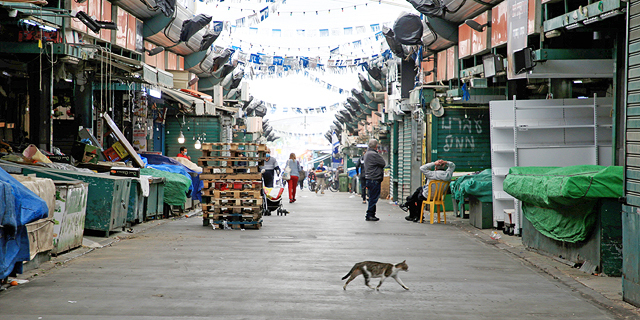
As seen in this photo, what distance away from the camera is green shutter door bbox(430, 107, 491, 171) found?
21.0 metres

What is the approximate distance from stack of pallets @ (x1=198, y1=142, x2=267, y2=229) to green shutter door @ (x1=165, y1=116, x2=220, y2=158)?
14.6 metres

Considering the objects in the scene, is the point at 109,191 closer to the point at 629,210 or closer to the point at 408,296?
the point at 408,296

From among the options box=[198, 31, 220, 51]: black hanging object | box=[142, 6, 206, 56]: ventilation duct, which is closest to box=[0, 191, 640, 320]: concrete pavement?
box=[142, 6, 206, 56]: ventilation duct

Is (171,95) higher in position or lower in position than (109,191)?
higher

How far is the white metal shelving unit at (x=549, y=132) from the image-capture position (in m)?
13.3

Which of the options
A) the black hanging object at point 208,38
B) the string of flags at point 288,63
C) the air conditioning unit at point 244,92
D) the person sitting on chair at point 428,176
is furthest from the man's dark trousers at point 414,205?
the air conditioning unit at point 244,92

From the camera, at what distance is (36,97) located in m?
14.9

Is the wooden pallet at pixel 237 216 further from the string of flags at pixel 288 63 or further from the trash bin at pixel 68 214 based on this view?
the string of flags at pixel 288 63

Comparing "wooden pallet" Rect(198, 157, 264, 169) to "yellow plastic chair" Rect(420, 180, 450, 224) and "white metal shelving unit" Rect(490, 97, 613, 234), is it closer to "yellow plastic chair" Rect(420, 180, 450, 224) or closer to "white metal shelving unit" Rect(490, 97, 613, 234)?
"yellow plastic chair" Rect(420, 180, 450, 224)

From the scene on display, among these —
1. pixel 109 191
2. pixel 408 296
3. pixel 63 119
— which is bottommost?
pixel 408 296

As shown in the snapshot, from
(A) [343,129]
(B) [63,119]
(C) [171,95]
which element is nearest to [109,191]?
(B) [63,119]

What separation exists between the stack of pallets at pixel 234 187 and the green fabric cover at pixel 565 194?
600 cm

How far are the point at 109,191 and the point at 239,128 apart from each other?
38289mm

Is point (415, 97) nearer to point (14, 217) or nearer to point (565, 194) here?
point (565, 194)
